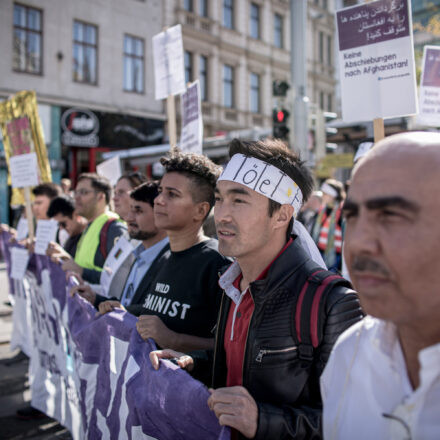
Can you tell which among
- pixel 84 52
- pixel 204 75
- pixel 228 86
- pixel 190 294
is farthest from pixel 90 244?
pixel 228 86

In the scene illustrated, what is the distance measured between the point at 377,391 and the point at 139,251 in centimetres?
276

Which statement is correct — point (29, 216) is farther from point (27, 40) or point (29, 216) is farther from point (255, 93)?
point (255, 93)

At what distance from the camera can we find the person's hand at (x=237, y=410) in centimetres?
158

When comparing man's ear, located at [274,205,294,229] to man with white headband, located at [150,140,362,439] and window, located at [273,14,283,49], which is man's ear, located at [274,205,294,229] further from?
window, located at [273,14,283,49]

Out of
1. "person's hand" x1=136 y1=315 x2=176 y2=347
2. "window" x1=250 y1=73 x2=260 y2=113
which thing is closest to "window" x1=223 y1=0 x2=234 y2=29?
"window" x1=250 y1=73 x2=260 y2=113

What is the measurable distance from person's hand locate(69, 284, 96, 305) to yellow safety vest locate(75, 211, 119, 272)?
959mm

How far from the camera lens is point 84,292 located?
3.28 meters

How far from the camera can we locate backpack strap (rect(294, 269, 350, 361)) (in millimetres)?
1721

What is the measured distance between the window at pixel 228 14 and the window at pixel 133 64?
17.8 feet

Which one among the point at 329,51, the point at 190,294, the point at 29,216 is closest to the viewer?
the point at 190,294

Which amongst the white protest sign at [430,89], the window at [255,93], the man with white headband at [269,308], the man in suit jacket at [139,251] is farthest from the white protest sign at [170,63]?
the window at [255,93]

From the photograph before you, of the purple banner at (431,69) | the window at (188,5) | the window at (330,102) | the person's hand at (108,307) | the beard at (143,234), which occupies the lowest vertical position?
the person's hand at (108,307)

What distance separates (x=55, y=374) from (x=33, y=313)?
3.16ft

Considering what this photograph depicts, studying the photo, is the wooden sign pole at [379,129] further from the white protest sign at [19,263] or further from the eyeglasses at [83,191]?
the white protest sign at [19,263]
